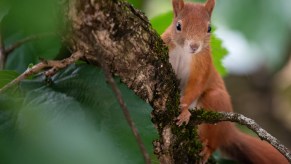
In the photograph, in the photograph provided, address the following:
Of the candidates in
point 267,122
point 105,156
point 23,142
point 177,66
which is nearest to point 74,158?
point 105,156

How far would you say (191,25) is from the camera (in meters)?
1.48

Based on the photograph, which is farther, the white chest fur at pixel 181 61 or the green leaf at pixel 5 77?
the white chest fur at pixel 181 61

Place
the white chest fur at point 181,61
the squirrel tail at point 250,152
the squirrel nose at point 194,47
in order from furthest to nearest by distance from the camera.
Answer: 1. the squirrel tail at point 250,152
2. the white chest fur at point 181,61
3. the squirrel nose at point 194,47

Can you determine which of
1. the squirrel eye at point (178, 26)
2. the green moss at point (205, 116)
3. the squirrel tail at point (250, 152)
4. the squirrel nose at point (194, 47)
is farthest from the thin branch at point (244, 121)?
the squirrel tail at point (250, 152)

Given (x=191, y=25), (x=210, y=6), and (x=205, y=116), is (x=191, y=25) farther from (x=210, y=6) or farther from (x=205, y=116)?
(x=205, y=116)

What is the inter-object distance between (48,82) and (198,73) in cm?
65

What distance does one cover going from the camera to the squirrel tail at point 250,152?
164 cm

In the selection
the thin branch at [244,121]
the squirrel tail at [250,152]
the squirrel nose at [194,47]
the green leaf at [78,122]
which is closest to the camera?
the green leaf at [78,122]

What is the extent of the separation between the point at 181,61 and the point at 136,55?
0.64 meters

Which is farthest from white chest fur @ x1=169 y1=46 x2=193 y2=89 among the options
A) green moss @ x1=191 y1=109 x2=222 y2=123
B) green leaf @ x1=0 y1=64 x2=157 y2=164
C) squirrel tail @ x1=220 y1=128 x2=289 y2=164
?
green leaf @ x1=0 y1=64 x2=157 y2=164

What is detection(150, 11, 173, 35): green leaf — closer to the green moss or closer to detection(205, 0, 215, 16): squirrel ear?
detection(205, 0, 215, 16): squirrel ear

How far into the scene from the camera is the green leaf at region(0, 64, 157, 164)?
0.72 m

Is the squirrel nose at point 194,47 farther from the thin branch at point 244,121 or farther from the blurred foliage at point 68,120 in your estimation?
the blurred foliage at point 68,120

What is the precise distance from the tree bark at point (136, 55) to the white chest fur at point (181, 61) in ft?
1.51
